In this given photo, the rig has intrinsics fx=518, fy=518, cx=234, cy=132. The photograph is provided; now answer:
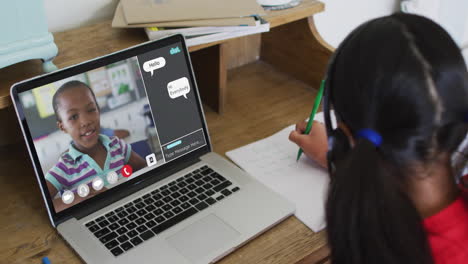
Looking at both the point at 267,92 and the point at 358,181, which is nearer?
the point at 358,181

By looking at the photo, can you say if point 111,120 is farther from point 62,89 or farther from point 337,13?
point 337,13

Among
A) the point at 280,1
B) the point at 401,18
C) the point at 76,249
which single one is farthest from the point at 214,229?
the point at 280,1

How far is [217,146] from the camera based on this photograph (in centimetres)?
109

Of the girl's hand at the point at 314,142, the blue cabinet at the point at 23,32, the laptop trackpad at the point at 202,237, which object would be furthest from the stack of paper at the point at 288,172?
the blue cabinet at the point at 23,32

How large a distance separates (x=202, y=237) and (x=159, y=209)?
105 mm

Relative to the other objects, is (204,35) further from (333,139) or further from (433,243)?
(433,243)

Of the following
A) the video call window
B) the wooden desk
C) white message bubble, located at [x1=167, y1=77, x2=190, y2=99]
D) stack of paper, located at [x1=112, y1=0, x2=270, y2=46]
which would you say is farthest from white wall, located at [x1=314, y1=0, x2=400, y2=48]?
the video call window

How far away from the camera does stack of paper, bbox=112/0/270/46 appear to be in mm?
986

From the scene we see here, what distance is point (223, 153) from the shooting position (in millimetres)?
1064

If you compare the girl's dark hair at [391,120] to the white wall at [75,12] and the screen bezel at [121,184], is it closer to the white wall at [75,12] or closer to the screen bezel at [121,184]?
the screen bezel at [121,184]

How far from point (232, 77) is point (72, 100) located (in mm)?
575

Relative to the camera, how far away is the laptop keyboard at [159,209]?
2.78 feet

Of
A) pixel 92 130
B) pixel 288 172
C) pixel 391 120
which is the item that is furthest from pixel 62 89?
pixel 391 120

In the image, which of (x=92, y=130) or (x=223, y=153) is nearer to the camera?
(x=92, y=130)
